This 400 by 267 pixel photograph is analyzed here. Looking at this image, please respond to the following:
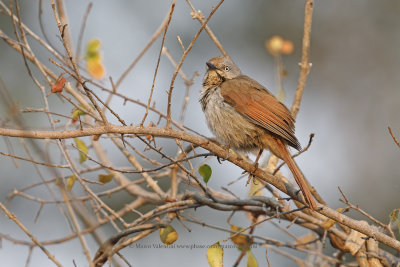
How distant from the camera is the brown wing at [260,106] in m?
4.25

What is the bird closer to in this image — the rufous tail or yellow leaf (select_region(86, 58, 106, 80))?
the rufous tail

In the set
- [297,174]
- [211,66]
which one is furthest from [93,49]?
[297,174]

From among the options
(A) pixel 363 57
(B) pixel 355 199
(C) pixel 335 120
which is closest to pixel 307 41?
(B) pixel 355 199

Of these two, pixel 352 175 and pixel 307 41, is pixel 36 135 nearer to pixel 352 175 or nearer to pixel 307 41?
pixel 307 41

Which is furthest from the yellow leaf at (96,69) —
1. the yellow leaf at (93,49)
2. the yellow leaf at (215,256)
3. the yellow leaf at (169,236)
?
the yellow leaf at (215,256)

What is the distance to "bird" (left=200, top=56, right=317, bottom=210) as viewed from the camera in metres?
4.27

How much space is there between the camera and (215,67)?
5.08 meters

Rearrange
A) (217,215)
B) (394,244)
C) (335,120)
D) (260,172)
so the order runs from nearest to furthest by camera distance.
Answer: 1. (394,244)
2. (260,172)
3. (217,215)
4. (335,120)

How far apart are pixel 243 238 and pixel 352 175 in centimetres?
516

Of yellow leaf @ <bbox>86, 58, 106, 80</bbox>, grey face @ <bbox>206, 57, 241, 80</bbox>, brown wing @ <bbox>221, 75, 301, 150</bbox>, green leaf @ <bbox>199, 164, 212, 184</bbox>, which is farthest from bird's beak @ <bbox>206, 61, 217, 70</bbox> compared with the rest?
green leaf @ <bbox>199, 164, 212, 184</bbox>

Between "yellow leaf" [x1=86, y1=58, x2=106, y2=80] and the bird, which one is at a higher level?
"yellow leaf" [x1=86, y1=58, x2=106, y2=80]

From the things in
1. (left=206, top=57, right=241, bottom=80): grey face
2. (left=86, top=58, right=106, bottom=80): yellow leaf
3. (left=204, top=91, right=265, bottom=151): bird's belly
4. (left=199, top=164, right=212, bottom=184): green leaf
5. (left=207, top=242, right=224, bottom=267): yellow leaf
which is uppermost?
(left=206, top=57, right=241, bottom=80): grey face

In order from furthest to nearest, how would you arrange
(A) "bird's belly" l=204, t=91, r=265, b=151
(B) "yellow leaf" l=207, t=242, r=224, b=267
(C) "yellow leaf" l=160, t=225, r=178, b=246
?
(A) "bird's belly" l=204, t=91, r=265, b=151
(C) "yellow leaf" l=160, t=225, r=178, b=246
(B) "yellow leaf" l=207, t=242, r=224, b=267

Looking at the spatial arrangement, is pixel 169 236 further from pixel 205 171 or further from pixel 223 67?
pixel 223 67
